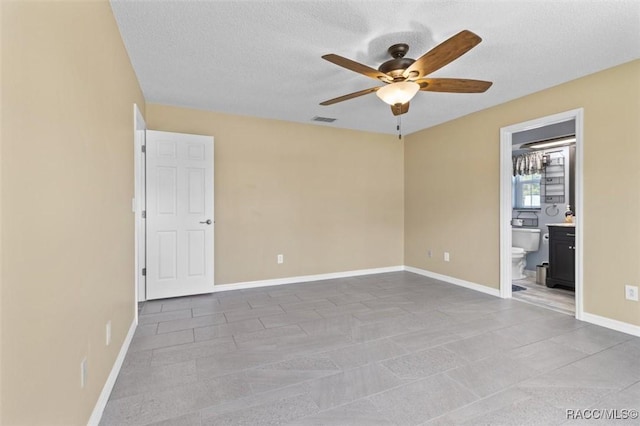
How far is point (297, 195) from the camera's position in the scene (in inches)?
189

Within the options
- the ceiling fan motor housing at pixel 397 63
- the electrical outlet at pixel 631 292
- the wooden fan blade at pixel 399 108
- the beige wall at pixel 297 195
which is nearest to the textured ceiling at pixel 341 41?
the ceiling fan motor housing at pixel 397 63

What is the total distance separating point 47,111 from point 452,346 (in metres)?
2.90

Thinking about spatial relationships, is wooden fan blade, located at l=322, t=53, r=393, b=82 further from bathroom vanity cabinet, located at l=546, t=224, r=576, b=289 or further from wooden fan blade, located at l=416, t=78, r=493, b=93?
bathroom vanity cabinet, located at l=546, t=224, r=576, b=289

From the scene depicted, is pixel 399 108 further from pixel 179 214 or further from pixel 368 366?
pixel 179 214

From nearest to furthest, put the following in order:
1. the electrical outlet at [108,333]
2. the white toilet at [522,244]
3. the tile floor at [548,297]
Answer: the electrical outlet at [108,333] → the tile floor at [548,297] → the white toilet at [522,244]

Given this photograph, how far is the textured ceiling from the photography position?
81.7 inches

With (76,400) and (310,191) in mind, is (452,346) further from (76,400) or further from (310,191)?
(310,191)

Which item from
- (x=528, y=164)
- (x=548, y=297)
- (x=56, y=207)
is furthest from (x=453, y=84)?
(x=528, y=164)

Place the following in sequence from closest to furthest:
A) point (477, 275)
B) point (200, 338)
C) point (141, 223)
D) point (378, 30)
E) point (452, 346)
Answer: point (378, 30), point (452, 346), point (200, 338), point (141, 223), point (477, 275)

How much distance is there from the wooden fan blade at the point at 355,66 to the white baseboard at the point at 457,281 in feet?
10.2

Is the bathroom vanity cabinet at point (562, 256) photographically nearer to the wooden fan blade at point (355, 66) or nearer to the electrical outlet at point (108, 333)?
the wooden fan blade at point (355, 66)

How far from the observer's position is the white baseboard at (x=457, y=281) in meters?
4.09

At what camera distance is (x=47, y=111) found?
3.73 feet

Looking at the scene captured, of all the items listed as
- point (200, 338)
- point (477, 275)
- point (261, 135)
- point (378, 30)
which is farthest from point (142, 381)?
point (477, 275)
